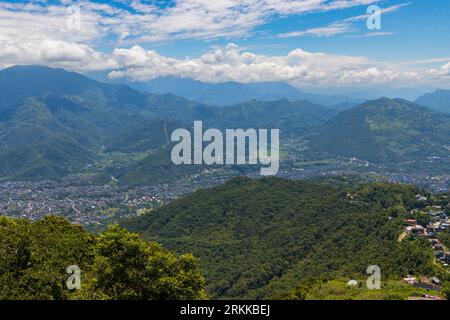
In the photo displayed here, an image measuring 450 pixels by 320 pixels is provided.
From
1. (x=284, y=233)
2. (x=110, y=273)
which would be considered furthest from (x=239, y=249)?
(x=110, y=273)

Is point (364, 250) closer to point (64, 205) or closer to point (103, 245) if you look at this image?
point (103, 245)

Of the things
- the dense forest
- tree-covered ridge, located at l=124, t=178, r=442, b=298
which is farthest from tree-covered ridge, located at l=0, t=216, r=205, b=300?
tree-covered ridge, located at l=124, t=178, r=442, b=298

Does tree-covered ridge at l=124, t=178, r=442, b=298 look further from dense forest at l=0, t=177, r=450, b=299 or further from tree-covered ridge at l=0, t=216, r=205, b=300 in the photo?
tree-covered ridge at l=0, t=216, r=205, b=300

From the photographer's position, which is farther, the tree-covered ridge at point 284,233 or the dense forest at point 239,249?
the tree-covered ridge at point 284,233

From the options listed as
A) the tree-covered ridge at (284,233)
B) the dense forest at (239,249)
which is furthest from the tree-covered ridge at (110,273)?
the tree-covered ridge at (284,233)

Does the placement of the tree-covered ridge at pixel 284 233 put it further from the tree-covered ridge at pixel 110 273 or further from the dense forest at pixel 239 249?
the tree-covered ridge at pixel 110 273

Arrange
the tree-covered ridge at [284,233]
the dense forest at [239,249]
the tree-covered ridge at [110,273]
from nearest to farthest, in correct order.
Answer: the tree-covered ridge at [110,273] < the dense forest at [239,249] < the tree-covered ridge at [284,233]
